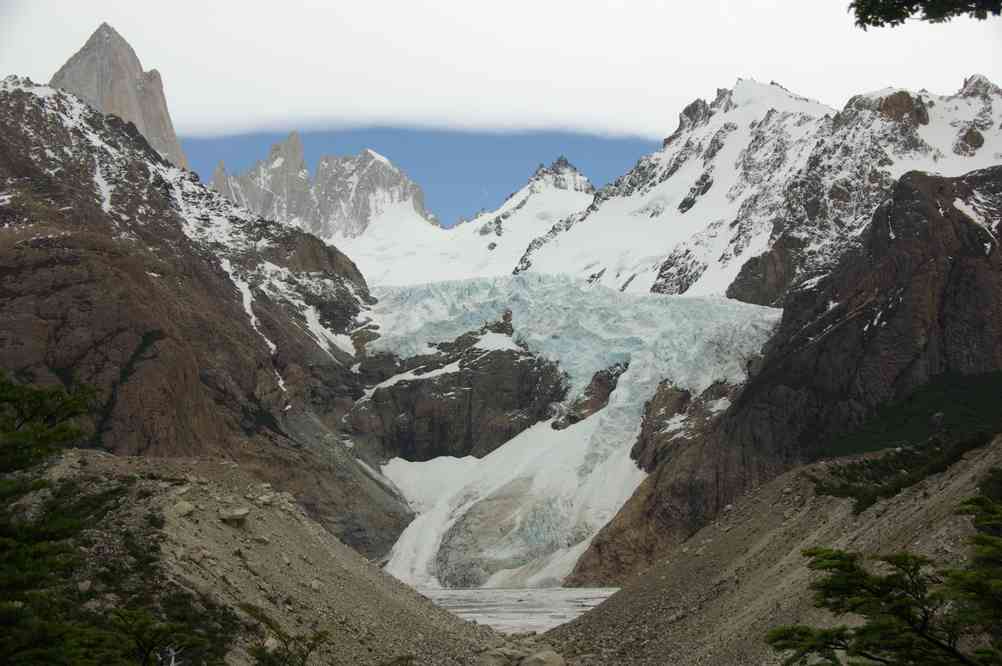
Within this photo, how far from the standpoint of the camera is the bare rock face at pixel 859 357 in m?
120

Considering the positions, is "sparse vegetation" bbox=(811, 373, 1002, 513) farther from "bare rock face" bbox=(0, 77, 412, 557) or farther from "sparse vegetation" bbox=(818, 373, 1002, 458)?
"bare rock face" bbox=(0, 77, 412, 557)

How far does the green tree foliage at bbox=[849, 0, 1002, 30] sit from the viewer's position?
25.8 metres

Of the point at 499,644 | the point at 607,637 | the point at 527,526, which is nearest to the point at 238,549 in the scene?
the point at 499,644

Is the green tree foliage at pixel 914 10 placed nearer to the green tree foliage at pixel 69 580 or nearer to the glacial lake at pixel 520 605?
the green tree foliage at pixel 69 580

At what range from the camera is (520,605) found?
10688 centimetres

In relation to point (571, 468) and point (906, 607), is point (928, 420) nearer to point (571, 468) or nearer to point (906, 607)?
point (571, 468)

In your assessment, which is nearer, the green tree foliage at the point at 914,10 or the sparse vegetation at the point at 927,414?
the green tree foliage at the point at 914,10

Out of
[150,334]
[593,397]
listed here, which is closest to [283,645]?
[150,334]

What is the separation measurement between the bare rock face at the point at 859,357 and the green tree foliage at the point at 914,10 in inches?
3671

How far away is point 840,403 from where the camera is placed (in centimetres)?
12488

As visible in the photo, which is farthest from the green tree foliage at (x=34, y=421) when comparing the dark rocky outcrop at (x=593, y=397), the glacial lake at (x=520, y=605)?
the dark rocky outcrop at (x=593, y=397)

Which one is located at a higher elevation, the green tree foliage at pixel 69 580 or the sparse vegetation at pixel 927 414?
the green tree foliage at pixel 69 580

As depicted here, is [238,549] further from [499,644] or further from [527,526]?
[527,526]

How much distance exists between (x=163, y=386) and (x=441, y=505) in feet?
167
